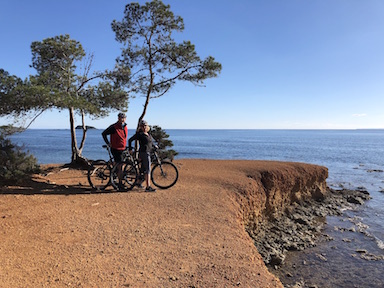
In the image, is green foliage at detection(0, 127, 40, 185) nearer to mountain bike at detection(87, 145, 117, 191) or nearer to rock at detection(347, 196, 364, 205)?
mountain bike at detection(87, 145, 117, 191)

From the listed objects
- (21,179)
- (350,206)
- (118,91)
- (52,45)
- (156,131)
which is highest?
(52,45)

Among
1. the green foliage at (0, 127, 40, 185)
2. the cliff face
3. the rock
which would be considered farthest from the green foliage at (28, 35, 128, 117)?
the rock

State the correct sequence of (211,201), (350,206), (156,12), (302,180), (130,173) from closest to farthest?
(211,201), (130,173), (156,12), (302,180), (350,206)

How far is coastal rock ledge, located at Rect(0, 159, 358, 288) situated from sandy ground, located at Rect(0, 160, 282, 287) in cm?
1

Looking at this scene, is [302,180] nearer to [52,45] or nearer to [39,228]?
[39,228]

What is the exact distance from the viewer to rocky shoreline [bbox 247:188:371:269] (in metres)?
8.63

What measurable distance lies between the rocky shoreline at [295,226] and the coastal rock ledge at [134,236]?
0.25 feet

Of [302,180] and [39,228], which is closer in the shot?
[39,228]

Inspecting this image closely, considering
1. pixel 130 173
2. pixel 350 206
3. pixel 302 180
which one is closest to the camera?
pixel 130 173

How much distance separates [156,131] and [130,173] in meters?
7.64

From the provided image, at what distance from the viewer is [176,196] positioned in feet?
26.3

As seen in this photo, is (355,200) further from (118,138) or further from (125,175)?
(118,138)

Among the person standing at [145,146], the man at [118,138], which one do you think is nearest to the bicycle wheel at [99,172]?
the man at [118,138]

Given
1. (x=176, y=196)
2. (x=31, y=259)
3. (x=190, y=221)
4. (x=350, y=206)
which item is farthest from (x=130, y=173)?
(x=350, y=206)
